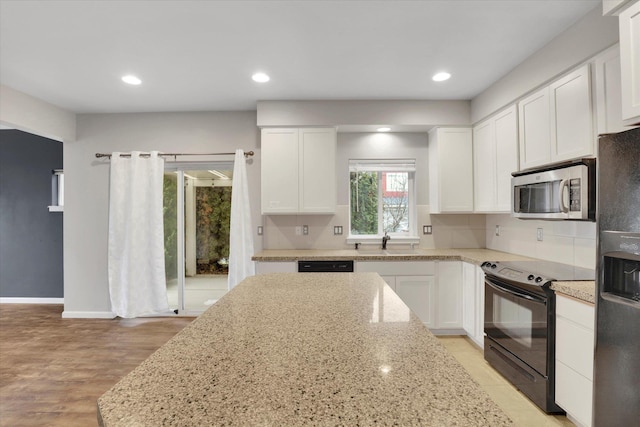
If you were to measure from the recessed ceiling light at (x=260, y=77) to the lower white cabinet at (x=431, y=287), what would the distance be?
198 centimetres

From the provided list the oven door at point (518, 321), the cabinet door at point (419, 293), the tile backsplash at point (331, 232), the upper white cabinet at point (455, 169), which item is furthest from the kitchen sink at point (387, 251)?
the oven door at point (518, 321)

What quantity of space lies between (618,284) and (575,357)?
585 millimetres

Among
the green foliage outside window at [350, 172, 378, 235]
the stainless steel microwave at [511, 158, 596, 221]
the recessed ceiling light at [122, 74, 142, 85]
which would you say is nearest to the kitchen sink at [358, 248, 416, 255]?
the green foliage outside window at [350, 172, 378, 235]

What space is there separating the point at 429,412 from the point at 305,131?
336 centimetres

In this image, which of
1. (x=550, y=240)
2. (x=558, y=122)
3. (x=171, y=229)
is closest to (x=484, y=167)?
(x=550, y=240)

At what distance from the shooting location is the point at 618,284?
1.59 metres

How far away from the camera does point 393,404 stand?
0.66m

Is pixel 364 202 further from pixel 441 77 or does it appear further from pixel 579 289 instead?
pixel 579 289

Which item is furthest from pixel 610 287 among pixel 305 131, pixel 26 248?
pixel 26 248

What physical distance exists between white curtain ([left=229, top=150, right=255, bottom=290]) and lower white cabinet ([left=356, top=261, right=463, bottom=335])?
4.47 feet

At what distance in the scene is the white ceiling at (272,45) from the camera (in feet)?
6.93

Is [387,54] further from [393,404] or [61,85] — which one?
[61,85]

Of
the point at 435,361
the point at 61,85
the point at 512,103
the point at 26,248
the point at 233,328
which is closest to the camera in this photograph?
the point at 435,361

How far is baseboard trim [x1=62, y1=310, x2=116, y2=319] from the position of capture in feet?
13.8
